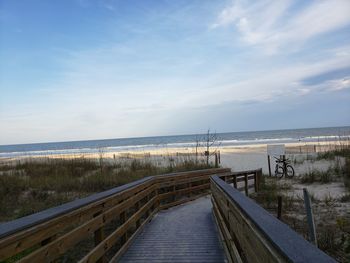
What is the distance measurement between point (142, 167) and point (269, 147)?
642cm

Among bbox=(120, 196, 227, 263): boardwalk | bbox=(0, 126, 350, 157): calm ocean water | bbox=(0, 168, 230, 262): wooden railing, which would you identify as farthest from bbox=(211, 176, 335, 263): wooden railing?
bbox=(0, 126, 350, 157): calm ocean water

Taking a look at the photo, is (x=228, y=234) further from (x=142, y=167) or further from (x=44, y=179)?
(x=142, y=167)

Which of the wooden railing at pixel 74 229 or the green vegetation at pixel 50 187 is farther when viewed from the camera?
the green vegetation at pixel 50 187

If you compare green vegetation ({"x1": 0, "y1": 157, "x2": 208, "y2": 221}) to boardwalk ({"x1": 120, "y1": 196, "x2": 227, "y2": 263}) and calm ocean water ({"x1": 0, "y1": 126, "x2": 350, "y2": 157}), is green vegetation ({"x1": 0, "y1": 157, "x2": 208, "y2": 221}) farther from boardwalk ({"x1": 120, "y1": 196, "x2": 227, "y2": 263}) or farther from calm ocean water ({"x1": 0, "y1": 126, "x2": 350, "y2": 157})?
calm ocean water ({"x1": 0, "y1": 126, "x2": 350, "y2": 157})

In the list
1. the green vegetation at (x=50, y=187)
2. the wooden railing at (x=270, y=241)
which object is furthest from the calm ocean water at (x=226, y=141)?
the wooden railing at (x=270, y=241)

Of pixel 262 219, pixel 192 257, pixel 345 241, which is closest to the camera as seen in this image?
pixel 262 219

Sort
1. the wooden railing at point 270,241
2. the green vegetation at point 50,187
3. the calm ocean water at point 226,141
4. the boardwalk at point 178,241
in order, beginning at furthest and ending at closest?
the calm ocean water at point 226,141, the green vegetation at point 50,187, the boardwalk at point 178,241, the wooden railing at point 270,241

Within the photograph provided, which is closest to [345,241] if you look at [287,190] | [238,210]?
[238,210]

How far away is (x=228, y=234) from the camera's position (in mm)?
4488

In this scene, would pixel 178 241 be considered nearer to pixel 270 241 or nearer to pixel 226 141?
pixel 270 241

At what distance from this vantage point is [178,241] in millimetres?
5781

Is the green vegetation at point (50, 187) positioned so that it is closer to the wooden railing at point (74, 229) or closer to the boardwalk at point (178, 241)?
the wooden railing at point (74, 229)

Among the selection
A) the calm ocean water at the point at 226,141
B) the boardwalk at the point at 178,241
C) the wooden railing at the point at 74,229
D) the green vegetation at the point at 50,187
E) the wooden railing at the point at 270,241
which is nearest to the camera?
the wooden railing at the point at 270,241

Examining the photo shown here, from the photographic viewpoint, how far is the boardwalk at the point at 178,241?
16.2 ft
